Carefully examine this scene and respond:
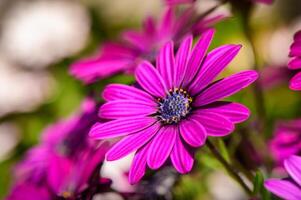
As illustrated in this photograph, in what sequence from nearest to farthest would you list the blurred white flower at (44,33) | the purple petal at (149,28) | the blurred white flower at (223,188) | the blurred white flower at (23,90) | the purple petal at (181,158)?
the purple petal at (181,158) < the purple petal at (149,28) < the blurred white flower at (223,188) < the blurred white flower at (23,90) < the blurred white flower at (44,33)

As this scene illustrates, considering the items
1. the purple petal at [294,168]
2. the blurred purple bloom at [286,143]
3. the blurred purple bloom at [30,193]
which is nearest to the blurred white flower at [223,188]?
the blurred purple bloom at [286,143]

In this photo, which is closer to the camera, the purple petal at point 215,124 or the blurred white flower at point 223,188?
the purple petal at point 215,124

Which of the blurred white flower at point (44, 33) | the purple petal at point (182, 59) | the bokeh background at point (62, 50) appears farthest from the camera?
the blurred white flower at point (44, 33)

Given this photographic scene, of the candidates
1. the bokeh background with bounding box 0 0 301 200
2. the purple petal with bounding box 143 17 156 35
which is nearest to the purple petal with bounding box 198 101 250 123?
the purple petal with bounding box 143 17 156 35

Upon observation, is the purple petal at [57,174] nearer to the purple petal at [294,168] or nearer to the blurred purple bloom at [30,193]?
the blurred purple bloom at [30,193]

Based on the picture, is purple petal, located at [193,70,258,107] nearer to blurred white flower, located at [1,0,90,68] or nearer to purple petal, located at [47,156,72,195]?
purple petal, located at [47,156,72,195]

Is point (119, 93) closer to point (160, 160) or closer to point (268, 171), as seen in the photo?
point (160, 160)

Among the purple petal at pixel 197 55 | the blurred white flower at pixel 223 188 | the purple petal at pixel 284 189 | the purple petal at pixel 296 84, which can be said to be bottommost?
the blurred white flower at pixel 223 188

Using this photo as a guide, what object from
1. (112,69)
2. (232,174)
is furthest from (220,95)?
(112,69)
